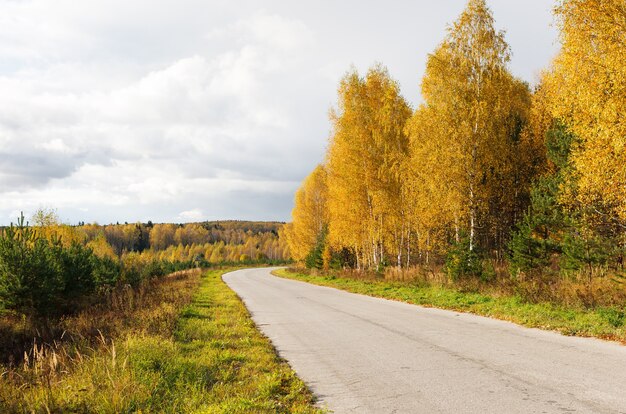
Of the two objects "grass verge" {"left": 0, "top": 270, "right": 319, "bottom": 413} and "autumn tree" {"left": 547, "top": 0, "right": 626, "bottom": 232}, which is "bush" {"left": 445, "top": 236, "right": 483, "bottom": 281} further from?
"grass verge" {"left": 0, "top": 270, "right": 319, "bottom": 413}

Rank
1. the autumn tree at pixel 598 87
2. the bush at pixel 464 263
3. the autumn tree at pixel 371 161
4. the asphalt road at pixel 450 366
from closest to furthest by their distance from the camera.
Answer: the asphalt road at pixel 450 366 < the autumn tree at pixel 598 87 < the bush at pixel 464 263 < the autumn tree at pixel 371 161

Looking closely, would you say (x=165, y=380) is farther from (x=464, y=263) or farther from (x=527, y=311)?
(x=464, y=263)

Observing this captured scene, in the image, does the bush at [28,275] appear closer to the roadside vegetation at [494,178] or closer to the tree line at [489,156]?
the roadside vegetation at [494,178]

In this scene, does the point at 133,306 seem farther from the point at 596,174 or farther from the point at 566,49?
the point at 566,49

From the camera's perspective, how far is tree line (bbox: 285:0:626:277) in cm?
1139

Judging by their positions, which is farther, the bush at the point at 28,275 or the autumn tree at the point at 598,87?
the bush at the point at 28,275

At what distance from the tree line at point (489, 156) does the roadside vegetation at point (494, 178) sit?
0.06 meters

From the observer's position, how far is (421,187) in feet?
66.6

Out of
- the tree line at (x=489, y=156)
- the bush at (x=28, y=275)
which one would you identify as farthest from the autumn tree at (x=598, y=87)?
the bush at (x=28, y=275)

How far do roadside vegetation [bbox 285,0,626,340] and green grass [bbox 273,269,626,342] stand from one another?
58mm

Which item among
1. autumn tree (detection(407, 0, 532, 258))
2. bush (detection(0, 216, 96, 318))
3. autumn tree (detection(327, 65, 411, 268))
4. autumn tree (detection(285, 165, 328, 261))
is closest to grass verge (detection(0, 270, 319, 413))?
bush (detection(0, 216, 96, 318))

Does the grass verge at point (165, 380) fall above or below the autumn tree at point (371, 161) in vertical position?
below

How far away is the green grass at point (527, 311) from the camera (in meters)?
8.91

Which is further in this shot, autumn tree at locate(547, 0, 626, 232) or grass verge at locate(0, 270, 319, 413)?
autumn tree at locate(547, 0, 626, 232)
